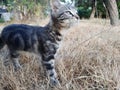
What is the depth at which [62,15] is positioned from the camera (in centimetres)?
260

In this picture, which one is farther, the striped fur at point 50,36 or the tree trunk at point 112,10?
the tree trunk at point 112,10

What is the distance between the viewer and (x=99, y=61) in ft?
9.39

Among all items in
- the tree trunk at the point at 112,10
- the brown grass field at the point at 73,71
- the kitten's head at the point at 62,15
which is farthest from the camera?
the tree trunk at the point at 112,10

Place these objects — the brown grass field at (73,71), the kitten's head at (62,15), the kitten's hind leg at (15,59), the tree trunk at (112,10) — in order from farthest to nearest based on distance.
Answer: the tree trunk at (112,10) → the kitten's hind leg at (15,59) → the kitten's head at (62,15) → the brown grass field at (73,71)

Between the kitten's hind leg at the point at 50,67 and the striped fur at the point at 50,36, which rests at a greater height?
the striped fur at the point at 50,36

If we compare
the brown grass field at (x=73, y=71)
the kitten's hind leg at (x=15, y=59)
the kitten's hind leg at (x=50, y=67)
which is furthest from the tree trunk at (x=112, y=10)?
the kitten's hind leg at (x=50, y=67)

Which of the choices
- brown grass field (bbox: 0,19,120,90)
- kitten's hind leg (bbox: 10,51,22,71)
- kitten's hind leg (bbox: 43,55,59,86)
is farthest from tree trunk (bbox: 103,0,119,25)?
kitten's hind leg (bbox: 43,55,59,86)

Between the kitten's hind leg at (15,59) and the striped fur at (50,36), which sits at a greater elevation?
the striped fur at (50,36)

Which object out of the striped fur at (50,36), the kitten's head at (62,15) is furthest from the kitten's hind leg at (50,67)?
the kitten's head at (62,15)

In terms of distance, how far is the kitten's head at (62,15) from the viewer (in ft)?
8.50

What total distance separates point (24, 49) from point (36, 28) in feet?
0.76

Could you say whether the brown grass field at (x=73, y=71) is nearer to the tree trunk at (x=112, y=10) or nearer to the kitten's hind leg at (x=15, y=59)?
the kitten's hind leg at (x=15, y=59)

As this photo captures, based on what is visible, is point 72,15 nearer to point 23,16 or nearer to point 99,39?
point 99,39

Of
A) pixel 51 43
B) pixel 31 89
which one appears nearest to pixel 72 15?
pixel 51 43
